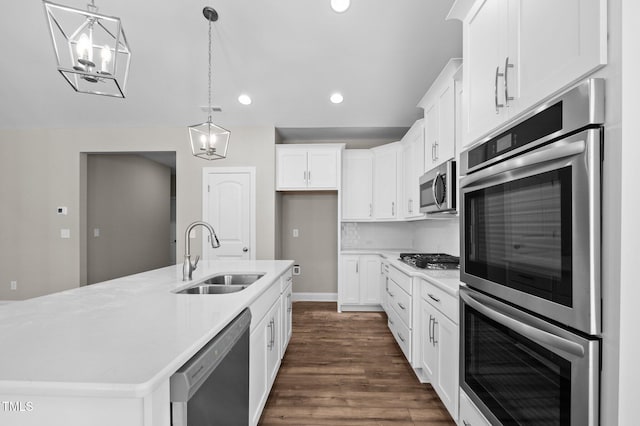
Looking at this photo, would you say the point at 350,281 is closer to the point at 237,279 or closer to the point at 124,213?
the point at 237,279

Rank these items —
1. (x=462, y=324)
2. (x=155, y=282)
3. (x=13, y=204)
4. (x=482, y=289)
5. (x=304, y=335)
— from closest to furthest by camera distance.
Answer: (x=482, y=289)
(x=462, y=324)
(x=155, y=282)
(x=304, y=335)
(x=13, y=204)

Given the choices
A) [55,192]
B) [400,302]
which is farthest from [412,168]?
[55,192]

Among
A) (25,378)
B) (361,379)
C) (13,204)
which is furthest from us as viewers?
(13,204)

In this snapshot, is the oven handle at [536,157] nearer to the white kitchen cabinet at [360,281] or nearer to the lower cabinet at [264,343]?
the lower cabinet at [264,343]

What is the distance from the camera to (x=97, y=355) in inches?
33.1

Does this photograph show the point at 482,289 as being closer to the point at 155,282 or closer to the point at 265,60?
the point at 155,282

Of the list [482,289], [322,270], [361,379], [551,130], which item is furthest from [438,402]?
[322,270]

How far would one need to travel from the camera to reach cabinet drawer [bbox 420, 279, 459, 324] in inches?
69.9

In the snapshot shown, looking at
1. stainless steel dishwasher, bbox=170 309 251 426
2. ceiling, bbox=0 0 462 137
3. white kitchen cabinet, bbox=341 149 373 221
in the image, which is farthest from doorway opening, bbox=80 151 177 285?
stainless steel dishwasher, bbox=170 309 251 426

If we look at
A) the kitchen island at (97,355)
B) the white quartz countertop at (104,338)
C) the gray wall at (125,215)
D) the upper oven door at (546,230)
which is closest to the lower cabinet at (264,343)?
the white quartz countertop at (104,338)

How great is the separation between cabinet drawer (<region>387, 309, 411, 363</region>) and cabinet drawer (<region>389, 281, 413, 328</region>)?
5 cm

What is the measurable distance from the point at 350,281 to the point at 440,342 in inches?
95.7

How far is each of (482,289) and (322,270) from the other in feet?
13.0

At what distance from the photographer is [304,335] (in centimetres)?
349
